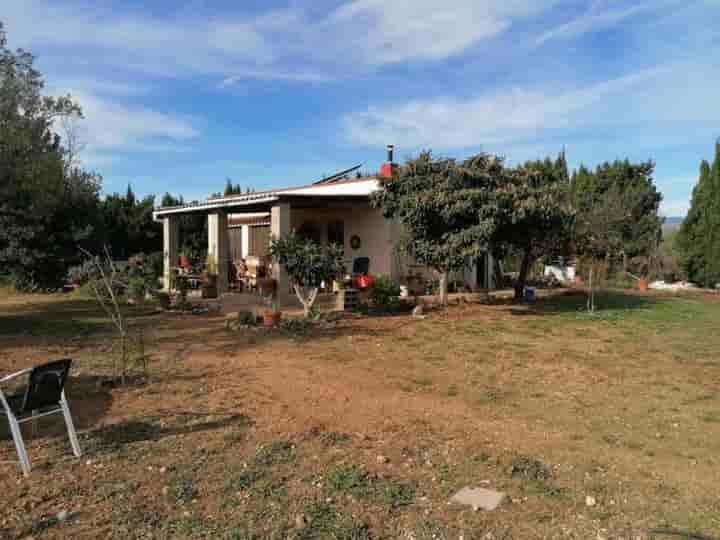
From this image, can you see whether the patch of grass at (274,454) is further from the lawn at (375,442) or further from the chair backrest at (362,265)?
the chair backrest at (362,265)

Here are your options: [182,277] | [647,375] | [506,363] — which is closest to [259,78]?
[182,277]

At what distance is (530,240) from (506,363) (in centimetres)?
625

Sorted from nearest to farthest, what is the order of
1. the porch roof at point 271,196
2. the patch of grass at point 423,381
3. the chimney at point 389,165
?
the patch of grass at point 423,381 → the porch roof at point 271,196 → the chimney at point 389,165

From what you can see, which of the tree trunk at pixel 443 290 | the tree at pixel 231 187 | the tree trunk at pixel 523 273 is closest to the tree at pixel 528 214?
the tree trunk at pixel 523 273

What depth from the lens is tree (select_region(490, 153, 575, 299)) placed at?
11547 mm

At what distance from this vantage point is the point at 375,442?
4.68 metres

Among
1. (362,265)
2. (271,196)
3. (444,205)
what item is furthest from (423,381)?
(362,265)

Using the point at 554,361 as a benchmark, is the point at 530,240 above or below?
above

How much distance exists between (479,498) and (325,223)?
14.1 metres

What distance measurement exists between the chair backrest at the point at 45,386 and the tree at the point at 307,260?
21.3 feet

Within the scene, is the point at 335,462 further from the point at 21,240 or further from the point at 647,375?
the point at 21,240

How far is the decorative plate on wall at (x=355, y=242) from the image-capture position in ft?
53.3

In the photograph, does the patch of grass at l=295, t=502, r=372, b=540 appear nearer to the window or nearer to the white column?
the window

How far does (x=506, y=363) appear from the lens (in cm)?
784
